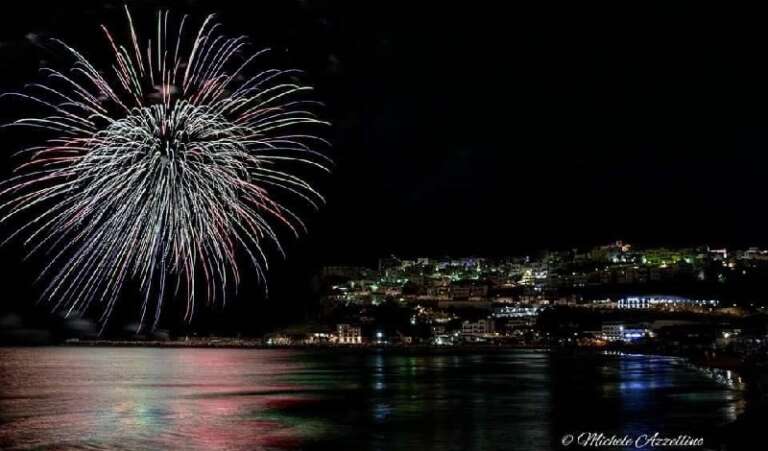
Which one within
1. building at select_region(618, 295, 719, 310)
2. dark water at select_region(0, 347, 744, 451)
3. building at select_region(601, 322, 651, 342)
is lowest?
dark water at select_region(0, 347, 744, 451)

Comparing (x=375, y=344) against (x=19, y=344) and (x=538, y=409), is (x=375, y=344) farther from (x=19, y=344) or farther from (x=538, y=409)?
(x=538, y=409)

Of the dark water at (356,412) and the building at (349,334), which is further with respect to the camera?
the building at (349,334)

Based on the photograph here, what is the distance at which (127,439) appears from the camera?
25859mm

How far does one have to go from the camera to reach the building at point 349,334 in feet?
571

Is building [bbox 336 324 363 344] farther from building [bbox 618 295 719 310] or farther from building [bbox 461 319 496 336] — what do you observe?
building [bbox 618 295 719 310]

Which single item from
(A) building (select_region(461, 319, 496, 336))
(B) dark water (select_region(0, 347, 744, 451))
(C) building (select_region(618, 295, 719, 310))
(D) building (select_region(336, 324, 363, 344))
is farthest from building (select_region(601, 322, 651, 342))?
(B) dark water (select_region(0, 347, 744, 451))

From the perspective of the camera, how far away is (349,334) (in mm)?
176250

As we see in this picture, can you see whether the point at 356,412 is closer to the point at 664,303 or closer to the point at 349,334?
the point at 664,303

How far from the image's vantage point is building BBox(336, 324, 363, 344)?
174 m

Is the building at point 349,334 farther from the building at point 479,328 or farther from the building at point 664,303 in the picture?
the building at point 664,303

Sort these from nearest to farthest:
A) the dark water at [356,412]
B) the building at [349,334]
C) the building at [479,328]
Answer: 1. the dark water at [356,412]
2. the building at [479,328]
3. the building at [349,334]

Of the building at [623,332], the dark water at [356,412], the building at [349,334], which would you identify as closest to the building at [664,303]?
the building at [623,332]

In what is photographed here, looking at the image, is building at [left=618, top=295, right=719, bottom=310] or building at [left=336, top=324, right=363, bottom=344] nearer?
building at [left=618, top=295, right=719, bottom=310]

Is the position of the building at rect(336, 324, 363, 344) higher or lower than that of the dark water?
higher
